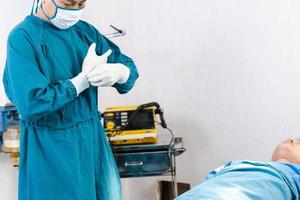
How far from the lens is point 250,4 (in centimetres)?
229

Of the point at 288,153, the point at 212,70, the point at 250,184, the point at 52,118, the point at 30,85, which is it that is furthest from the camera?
the point at 212,70

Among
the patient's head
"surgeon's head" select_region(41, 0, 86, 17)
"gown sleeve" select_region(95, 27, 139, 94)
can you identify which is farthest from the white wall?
"surgeon's head" select_region(41, 0, 86, 17)

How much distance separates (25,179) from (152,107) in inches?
29.9

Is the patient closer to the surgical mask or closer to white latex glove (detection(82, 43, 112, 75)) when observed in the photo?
white latex glove (detection(82, 43, 112, 75))

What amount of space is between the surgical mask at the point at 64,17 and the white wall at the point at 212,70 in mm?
910

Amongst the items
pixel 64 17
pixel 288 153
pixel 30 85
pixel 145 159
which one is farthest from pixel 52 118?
pixel 288 153

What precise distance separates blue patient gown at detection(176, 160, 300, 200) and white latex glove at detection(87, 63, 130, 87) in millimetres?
519

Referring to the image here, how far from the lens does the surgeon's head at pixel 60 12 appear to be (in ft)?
4.73

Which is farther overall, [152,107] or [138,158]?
[152,107]

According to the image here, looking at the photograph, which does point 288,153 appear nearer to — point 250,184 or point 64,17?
point 250,184

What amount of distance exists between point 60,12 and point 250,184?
2.86 ft

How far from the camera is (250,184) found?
112cm

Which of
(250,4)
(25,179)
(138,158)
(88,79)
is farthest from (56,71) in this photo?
(250,4)

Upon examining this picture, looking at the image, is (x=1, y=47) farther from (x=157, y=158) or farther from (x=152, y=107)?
(x=157, y=158)
